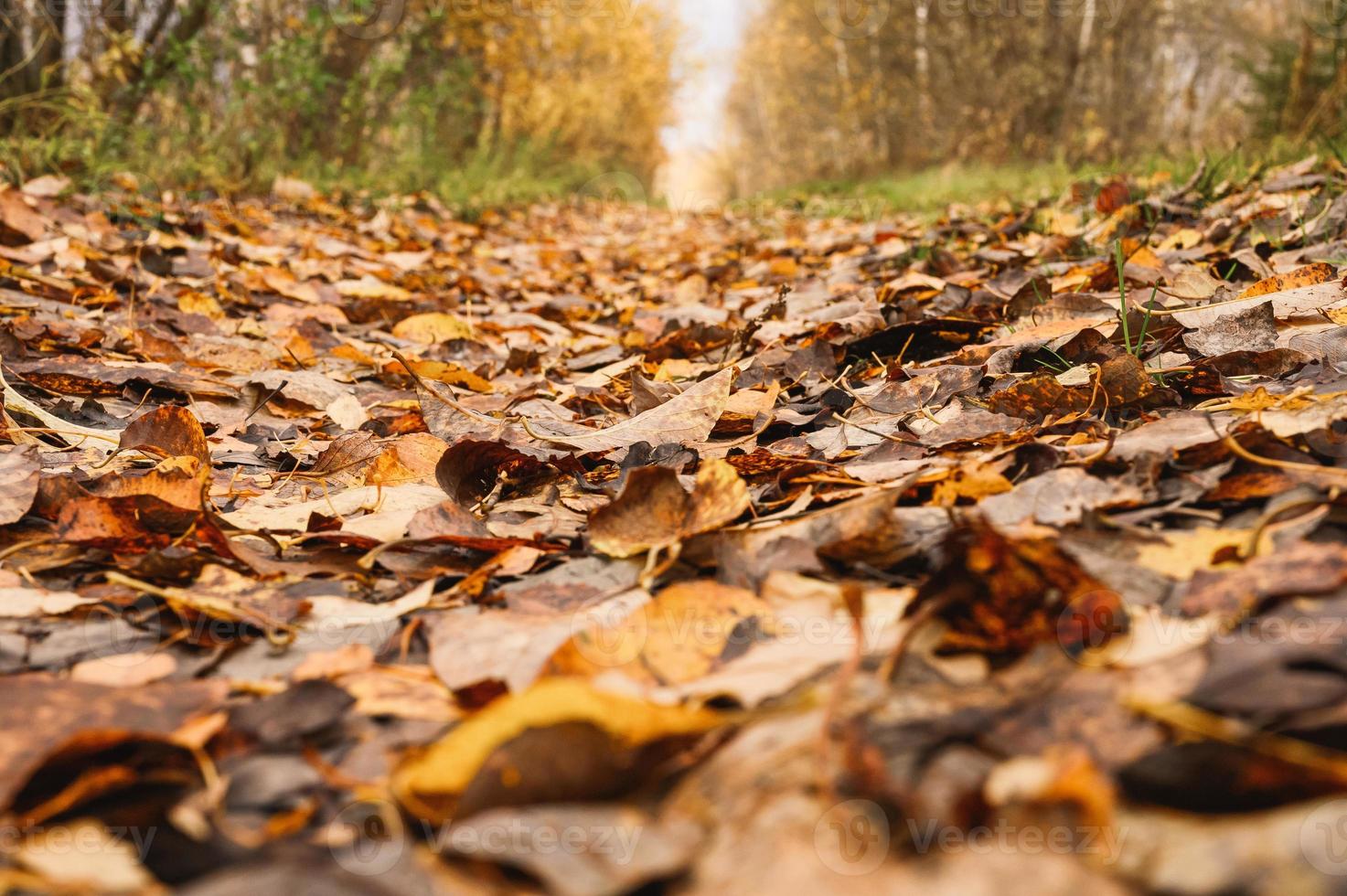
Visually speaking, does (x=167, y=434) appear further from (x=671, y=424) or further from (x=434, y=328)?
(x=434, y=328)

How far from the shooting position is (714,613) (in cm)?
84

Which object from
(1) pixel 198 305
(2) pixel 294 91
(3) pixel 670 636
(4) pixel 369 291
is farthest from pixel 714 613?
(2) pixel 294 91

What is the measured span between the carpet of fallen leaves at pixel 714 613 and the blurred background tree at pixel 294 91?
321 centimetres

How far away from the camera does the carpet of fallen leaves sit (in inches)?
21.2

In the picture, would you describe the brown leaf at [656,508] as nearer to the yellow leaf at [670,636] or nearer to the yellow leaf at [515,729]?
the yellow leaf at [670,636]

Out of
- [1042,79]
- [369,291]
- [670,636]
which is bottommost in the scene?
[670,636]

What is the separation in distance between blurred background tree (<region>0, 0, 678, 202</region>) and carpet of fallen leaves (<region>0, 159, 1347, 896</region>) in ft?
10.5

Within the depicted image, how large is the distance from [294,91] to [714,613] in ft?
22.1

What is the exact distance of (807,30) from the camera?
16000mm

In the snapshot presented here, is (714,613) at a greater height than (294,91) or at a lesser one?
lesser

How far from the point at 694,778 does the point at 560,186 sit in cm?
1043

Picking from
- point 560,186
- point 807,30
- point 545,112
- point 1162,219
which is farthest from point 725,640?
point 807,30

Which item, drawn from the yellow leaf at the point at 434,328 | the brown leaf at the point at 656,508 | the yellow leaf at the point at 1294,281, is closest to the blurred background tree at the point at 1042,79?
the yellow leaf at the point at 1294,281

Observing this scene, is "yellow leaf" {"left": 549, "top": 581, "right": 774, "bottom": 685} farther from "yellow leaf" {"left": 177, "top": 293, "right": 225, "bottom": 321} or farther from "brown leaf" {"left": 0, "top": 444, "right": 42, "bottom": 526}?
"yellow leaf" {"left": 177, "top": 293, "right": 225, "bottom": 321}
